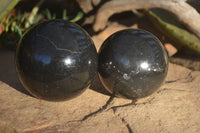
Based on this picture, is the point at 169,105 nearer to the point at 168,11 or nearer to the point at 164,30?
the point at 164,30

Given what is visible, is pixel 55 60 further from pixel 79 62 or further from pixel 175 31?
pixel 175 31

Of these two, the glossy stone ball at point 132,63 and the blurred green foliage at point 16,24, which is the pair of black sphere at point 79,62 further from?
the blurred green foliage at point 16,24

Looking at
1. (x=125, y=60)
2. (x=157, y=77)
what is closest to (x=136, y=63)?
(x=125, y=60)

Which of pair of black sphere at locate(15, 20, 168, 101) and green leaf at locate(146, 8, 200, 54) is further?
green leaf at locate(146, 8, 200, 54)

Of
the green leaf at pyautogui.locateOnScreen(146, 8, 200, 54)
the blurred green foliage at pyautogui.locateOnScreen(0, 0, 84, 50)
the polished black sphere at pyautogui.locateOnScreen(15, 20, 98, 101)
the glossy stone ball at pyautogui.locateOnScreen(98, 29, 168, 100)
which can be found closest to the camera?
the polished black sphere at pyautogui.locateOnScreen(15, 20, 98, 101)

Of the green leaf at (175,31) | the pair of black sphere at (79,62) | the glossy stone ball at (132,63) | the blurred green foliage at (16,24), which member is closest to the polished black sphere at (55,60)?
the pair of black sphere at (79,62)

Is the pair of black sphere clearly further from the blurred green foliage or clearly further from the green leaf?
the blurred green foliage

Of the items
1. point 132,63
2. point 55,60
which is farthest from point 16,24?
point 132,63

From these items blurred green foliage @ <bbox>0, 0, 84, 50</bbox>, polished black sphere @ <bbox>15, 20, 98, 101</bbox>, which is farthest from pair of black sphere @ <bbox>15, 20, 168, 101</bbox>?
blurred green foliage @ <bbox>0, 0, 84, 50</bbox>
